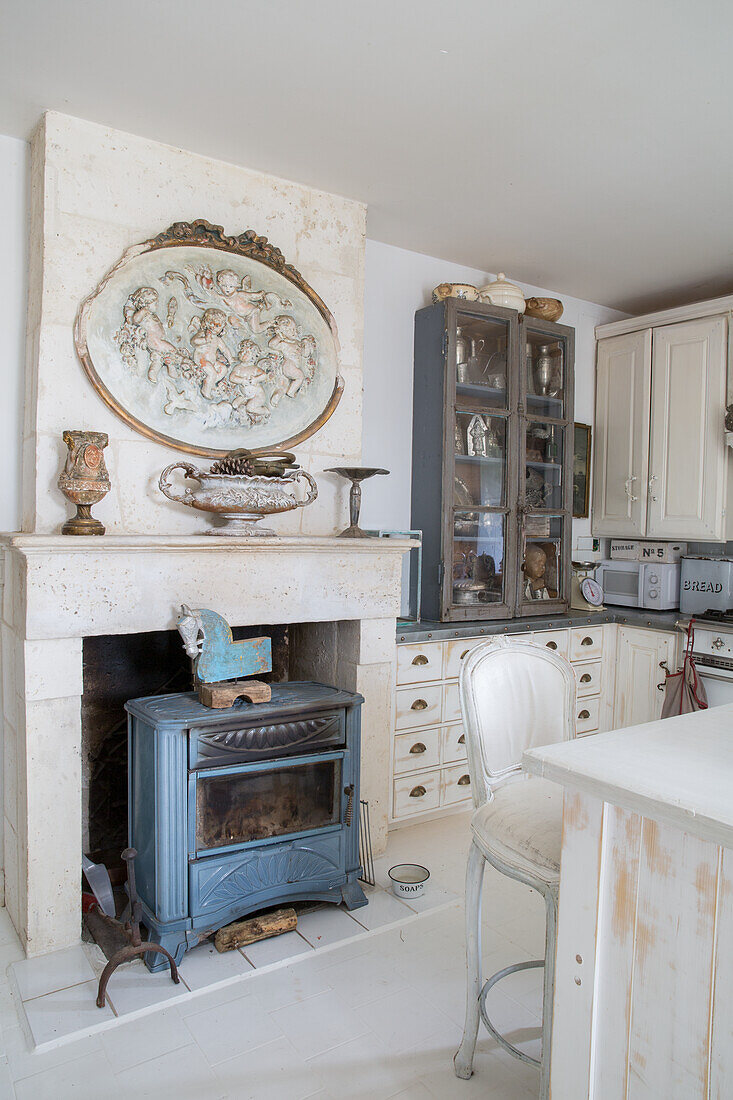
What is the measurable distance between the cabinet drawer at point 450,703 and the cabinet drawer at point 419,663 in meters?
0.08

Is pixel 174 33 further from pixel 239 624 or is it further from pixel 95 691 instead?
pixel 95 691

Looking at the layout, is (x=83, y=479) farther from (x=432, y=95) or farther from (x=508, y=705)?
(x=432, y=95)

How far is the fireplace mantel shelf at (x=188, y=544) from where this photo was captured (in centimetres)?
208

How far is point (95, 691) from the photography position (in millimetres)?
2559

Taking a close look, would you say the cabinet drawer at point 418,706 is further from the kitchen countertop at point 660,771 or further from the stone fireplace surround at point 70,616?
the kitchen countertop at point 660,771

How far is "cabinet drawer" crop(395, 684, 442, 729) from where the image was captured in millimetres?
2973

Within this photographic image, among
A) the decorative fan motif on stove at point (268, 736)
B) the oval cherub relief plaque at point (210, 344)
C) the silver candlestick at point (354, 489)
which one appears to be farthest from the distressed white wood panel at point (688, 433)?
the decorative fan motif on stove at point (268, 736)

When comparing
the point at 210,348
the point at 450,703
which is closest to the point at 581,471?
the point at 450,703

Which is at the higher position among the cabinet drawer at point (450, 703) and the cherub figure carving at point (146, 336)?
the cherub figure carving at point (146, 336)

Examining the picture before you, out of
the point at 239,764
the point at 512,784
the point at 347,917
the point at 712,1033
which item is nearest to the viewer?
the point at 712,1033

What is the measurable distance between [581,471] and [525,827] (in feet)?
9.78

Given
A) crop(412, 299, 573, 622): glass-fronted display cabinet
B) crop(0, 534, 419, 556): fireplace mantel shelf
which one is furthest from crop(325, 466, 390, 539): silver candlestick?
crop(412, 299, 573, 622): glass-fronted display cabinet

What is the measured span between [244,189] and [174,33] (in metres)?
0.76

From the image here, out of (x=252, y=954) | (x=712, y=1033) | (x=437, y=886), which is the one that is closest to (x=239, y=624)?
(x=252, y=954)
